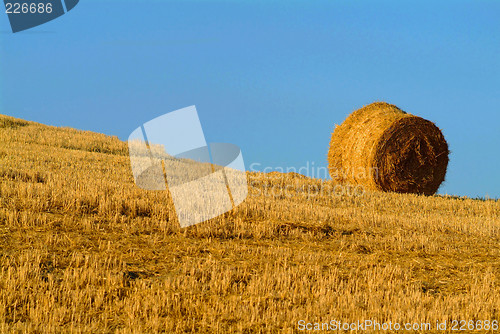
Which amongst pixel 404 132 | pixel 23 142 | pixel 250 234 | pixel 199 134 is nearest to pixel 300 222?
pixel 250 234

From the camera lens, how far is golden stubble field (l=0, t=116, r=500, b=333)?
604 cm

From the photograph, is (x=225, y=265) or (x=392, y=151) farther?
(x=392, y=151)

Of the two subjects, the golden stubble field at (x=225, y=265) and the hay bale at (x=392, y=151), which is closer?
the golden stubble field at (x=225, y=265)

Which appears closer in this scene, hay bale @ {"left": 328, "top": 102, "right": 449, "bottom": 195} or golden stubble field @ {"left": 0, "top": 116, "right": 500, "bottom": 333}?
golden stubble field @ {"left": 0, "top": 116, "right": 500, "bottom": 333}

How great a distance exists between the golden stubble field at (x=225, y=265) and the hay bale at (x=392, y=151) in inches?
122

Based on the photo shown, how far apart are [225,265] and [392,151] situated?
10.9m

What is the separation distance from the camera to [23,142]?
24.2 meters

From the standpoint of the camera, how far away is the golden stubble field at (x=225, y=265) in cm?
604

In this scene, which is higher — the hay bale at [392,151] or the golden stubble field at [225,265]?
the hay bale at [392,151]

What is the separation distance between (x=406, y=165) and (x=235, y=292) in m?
12.5

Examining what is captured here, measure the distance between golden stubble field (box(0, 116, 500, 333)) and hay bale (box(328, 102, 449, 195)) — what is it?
3.11 metres

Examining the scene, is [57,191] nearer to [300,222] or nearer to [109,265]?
[109,265]

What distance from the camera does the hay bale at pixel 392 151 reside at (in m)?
17.1

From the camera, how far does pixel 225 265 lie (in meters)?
7.84
